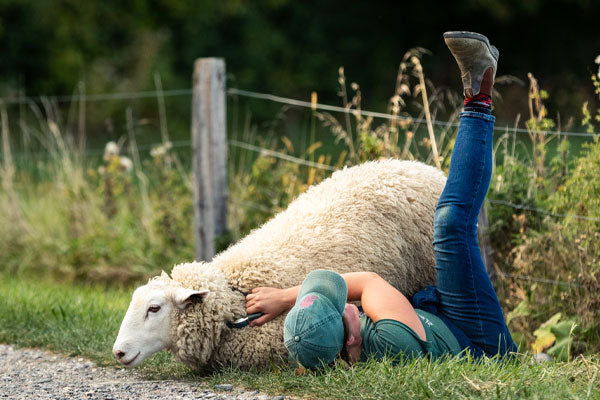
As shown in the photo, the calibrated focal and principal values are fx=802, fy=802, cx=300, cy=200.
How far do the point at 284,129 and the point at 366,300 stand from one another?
12.9ft

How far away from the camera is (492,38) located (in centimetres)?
1488

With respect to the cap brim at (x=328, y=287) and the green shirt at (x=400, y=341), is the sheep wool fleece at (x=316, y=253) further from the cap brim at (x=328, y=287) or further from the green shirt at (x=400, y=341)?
the green shirt at (x=400, y=341)

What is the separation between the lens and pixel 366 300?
11.7 ft

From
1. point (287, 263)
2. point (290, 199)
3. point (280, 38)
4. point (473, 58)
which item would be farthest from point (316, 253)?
point (280, 38)

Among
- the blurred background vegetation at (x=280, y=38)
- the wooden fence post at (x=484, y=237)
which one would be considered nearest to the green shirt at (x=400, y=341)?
the wooden fence post at (x=484, y=237)

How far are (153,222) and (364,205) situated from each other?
321 centimetres

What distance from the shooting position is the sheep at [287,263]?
3641mm

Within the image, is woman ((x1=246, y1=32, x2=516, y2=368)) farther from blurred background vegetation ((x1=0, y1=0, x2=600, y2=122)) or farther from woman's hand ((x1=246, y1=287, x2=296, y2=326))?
blurred background vegetation ((x1=0, y1=0, x2=600, y2=122))

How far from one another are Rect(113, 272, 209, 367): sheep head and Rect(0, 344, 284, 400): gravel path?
16 cm

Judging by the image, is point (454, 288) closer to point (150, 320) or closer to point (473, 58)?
point (473, 58)

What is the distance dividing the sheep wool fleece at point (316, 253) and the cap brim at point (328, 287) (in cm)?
30

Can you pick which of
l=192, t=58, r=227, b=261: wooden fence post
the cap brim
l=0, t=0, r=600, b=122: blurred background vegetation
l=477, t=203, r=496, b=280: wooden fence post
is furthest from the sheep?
l=0, t=0, r=600, b=122: blurred background vegetation

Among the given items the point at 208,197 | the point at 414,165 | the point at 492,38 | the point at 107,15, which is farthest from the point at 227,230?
the point at 107,15

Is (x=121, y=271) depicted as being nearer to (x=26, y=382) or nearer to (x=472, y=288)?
(x=26, y=382)
